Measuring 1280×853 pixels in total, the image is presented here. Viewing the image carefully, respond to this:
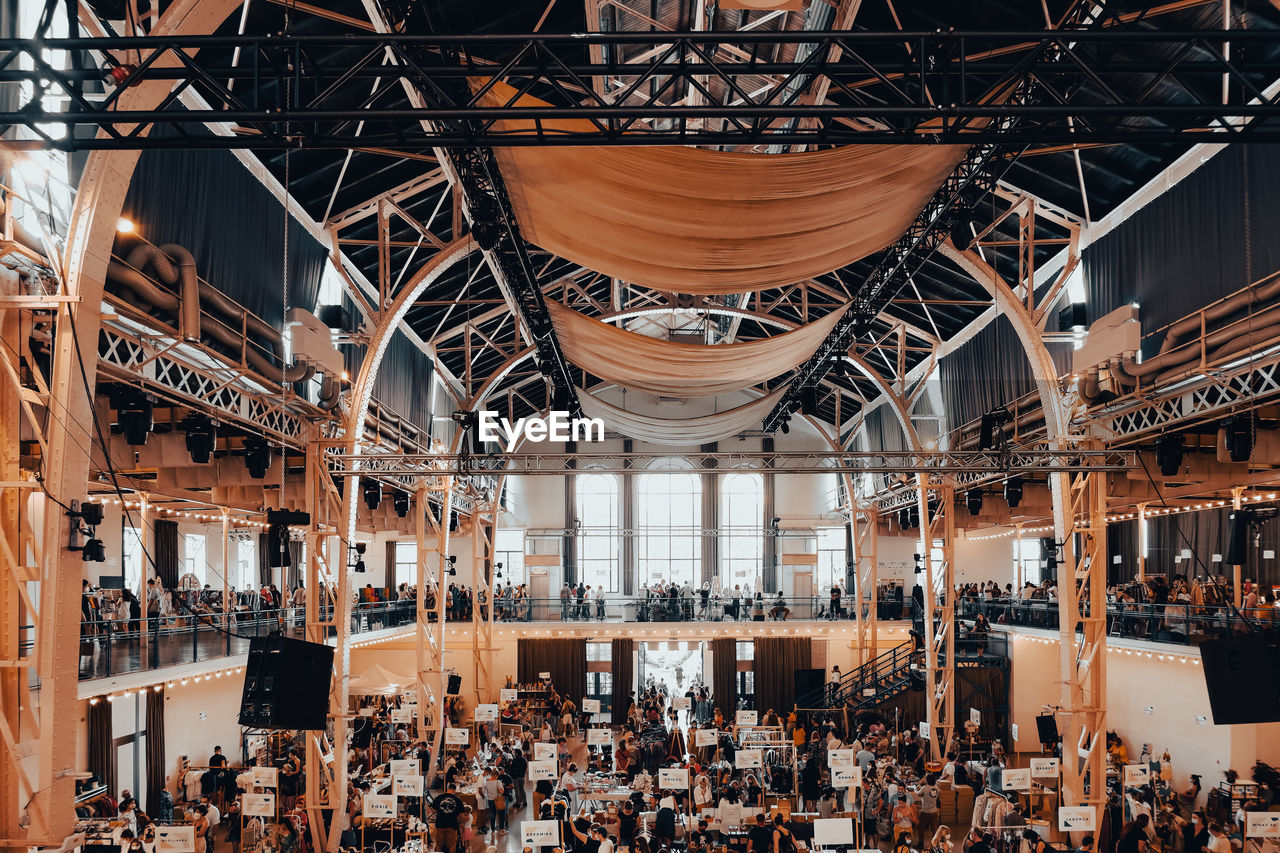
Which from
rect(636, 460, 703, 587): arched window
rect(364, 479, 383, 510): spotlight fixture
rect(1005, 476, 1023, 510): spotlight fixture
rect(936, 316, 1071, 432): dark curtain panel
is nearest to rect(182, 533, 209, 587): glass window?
rect(364, 479, 383, 510): spotlight fixture

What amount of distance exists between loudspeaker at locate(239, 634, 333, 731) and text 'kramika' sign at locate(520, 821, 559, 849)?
9.94 feet

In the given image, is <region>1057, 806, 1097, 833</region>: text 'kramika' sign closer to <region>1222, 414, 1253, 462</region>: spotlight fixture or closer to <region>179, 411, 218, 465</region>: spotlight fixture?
<region>1222, 414, 1253, 462</region>: spotlight fixture

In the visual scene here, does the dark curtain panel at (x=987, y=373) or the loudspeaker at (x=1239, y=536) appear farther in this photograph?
the dark curtain panel at (x=987, y=373)

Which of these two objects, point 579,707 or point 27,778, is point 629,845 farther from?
point 579,707

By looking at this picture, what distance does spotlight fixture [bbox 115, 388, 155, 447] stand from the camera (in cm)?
891

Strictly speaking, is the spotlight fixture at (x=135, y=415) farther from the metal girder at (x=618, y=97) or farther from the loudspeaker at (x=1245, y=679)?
the loudspeaker at (x=1245, y=679)

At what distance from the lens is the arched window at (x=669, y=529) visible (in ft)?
105

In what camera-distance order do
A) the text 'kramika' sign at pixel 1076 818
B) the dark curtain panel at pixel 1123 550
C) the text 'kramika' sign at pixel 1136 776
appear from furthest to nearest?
the dark curtain panel at pixel 1123 550, the text 'kramika' sign at pixel 1136 776, the text 'kramika' sign at pixel 1076 818

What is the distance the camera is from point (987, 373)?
56.4 ft

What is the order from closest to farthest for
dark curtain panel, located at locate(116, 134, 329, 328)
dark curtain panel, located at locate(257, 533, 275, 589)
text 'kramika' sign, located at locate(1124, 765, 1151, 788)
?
dark curtain panel, located at locate(116, 134, 329, 328), text 'kramika' sign, located at locate(1124, 765, 1151, 788), dark curtain panel, located at locate(257, 533, 275, 589)

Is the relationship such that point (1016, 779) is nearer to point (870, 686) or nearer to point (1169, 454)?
point (1169, 454)

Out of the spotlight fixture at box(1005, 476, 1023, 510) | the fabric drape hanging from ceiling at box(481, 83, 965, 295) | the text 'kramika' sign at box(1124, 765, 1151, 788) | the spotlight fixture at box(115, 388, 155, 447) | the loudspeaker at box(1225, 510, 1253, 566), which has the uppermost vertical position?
the fabric drape hanging from ceiling at box(481, 83, 965, 295)

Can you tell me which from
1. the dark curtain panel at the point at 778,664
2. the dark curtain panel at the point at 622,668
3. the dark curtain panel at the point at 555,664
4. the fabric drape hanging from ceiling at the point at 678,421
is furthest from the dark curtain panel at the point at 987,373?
the dark curtain panel at the point at 555,664

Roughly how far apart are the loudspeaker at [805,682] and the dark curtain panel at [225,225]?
14049mm
